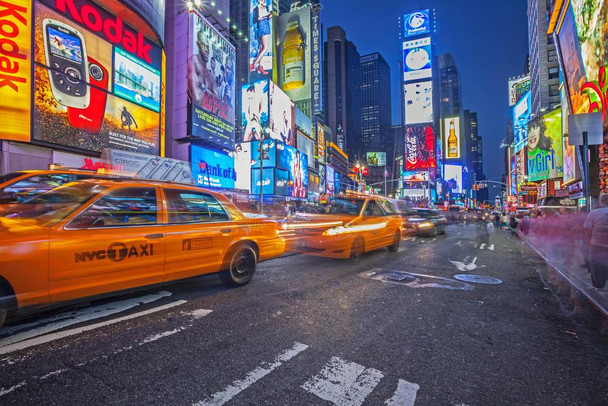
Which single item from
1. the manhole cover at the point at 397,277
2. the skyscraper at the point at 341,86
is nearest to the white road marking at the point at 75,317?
the manhole cover at the point at 397,277

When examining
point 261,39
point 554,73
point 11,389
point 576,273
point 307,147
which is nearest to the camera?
point 11,389

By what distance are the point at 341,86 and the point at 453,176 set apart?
250 feet

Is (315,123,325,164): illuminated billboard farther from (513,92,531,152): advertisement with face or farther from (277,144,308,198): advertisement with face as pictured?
(513,92,531,152): advertisement with face

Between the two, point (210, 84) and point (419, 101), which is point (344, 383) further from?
point (419, 101)

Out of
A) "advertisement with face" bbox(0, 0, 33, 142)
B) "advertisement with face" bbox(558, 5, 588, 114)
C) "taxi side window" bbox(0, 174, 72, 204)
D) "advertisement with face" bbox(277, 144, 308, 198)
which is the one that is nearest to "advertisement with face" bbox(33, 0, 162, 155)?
"advertisement with face" bbox(0, 0, 33, 142)

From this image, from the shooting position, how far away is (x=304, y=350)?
10.1ft

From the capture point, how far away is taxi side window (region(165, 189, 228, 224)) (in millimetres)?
4617

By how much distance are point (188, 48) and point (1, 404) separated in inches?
1286

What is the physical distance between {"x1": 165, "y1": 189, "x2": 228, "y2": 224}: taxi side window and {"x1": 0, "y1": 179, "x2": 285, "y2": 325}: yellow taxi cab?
0.02m

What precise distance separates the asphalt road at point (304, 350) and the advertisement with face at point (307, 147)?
2477 inches

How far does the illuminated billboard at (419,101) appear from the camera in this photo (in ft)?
303

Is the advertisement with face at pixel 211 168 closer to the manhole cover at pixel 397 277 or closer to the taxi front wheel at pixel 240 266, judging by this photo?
the taxi front wheel at pixel 240 266

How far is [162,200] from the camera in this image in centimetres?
453

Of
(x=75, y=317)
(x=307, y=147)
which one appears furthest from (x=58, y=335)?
(x=307, y=147)
